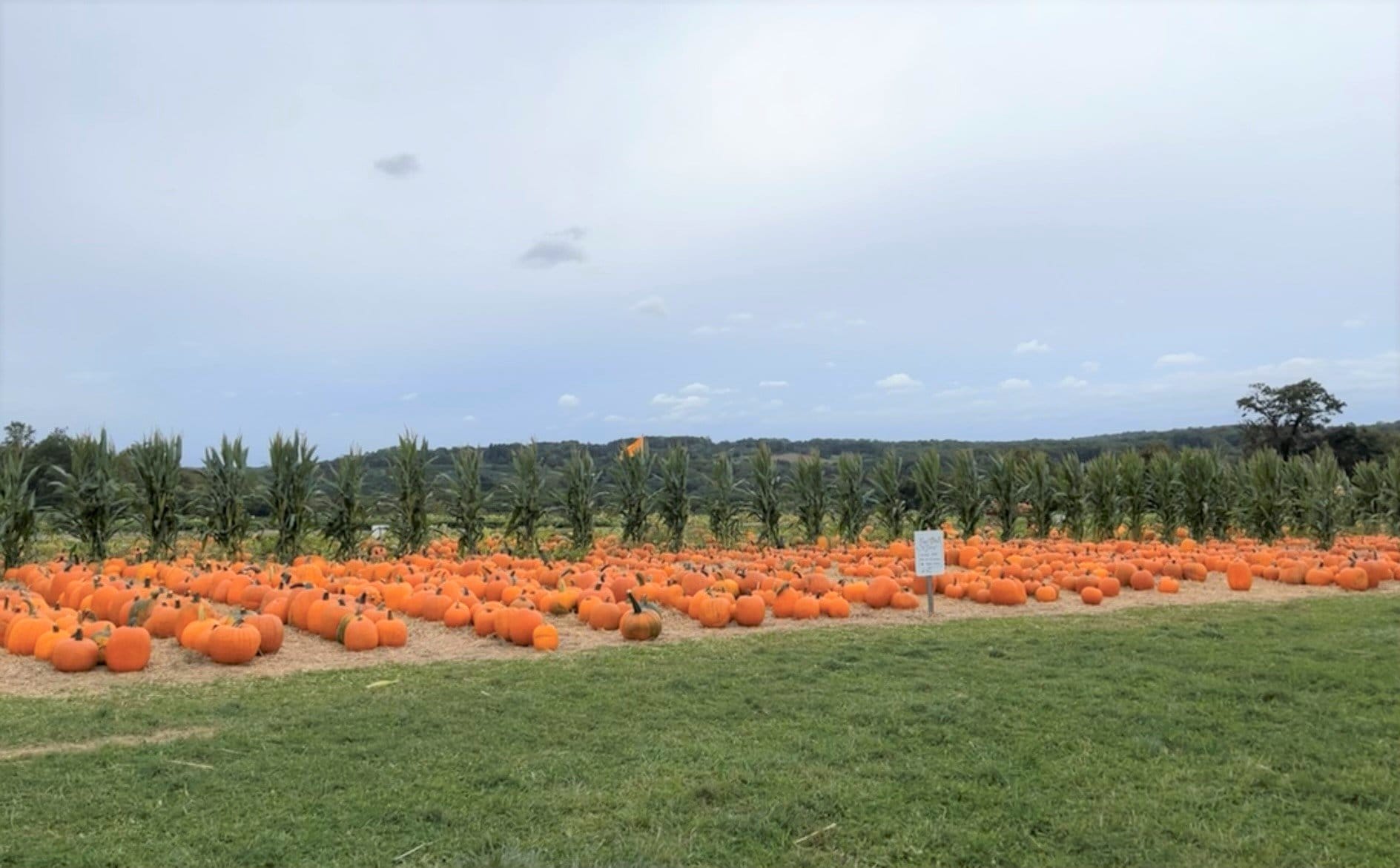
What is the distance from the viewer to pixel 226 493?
43.5 ft

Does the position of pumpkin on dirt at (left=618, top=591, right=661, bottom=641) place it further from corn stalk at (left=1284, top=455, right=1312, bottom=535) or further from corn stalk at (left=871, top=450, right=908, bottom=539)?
corn stalk at (left=1284, top=455, right=1312, bottom=535)

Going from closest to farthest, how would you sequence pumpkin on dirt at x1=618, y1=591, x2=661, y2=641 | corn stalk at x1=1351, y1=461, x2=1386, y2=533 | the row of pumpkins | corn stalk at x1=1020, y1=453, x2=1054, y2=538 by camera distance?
Answer: the row of pumpkins < pumpkin on dirt at x1=618, y1=591, x2=661, y2=641 < corn stalk at x1=1020, y1=453, x2=1054, y2=538 < corn stalk at x1=1351, y1=461, x2=1386, y2=533

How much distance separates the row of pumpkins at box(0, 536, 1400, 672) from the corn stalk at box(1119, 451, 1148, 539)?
4.99 meters

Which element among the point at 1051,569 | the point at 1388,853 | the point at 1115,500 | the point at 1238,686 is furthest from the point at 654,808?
the point at 1115,500

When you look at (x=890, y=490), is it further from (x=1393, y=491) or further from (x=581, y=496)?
(x=1393, y=491)

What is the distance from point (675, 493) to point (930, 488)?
5.08 meters

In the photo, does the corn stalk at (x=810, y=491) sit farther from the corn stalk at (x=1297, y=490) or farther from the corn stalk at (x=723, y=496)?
the corn stalk at (x=1297, y=490)

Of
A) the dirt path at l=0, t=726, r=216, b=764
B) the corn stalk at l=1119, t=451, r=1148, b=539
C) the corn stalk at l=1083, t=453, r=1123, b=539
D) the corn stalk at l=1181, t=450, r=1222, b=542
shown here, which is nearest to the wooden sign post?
the dirt path at l=0, t=726, r=216, b=764

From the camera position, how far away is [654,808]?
394cm

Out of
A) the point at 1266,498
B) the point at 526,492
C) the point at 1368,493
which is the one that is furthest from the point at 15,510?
the point at 1368,493

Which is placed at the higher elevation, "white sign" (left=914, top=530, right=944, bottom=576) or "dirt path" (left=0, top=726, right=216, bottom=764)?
"white sign" (left=914, top=530, right=944, bottom=576)

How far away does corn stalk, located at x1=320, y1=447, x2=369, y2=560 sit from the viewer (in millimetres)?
13914

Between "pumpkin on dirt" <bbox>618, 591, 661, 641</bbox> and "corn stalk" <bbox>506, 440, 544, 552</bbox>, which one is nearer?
"pumpkin on dirt" <bbox>618, 591, 661, 641</bbox>

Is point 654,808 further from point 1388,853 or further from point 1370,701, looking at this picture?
point 1370,701
